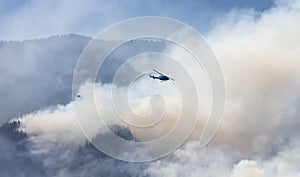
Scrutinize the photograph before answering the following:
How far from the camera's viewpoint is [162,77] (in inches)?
6762

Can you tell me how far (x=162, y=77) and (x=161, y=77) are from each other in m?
0.74

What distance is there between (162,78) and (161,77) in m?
1.49

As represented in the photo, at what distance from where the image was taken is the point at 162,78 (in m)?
171

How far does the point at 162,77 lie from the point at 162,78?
34.0 inches

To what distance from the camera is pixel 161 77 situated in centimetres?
17238
